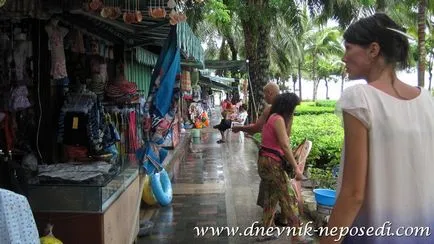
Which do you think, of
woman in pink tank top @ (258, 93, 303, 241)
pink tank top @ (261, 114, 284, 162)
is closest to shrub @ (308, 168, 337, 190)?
woman in pink tank top @ (258, 93, 303, 241)

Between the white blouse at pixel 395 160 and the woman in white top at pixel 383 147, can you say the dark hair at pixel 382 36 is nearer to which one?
the woman in white top at pixel 383 147

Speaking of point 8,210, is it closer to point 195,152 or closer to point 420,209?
point 420,209

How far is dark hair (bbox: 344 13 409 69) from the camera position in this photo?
5.85 ft

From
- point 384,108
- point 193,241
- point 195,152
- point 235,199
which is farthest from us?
point 195,152

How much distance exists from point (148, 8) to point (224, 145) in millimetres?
11488

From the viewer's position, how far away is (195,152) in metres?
14.0

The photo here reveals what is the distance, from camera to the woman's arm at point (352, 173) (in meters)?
1.68

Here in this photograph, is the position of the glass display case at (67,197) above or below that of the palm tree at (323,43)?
below

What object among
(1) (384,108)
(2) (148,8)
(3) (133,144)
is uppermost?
(2) (148,8)

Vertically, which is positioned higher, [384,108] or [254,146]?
[384,108]

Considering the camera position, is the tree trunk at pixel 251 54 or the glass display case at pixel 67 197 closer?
the glass display case at pixel 67 197

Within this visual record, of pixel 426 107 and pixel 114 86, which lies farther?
pixel 114 86

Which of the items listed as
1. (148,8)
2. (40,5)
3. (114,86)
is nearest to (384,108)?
(148,8)

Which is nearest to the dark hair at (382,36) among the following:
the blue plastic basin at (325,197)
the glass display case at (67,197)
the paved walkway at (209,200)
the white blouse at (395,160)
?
the white blouse at (395,160)
